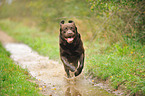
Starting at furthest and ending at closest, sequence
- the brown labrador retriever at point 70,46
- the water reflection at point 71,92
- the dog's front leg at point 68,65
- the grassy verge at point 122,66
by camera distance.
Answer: the dog's front leg at point 68,65 < the brown labrador retriever at point 70,46 < the water reflection at point 71,92 < the grassy verge at point 122,66

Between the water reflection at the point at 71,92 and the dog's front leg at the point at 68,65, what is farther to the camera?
the dog's front leg at the point at 68,65

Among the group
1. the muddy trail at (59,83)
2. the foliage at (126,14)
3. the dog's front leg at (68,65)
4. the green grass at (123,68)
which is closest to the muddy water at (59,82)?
the muddy trail at (59,83)

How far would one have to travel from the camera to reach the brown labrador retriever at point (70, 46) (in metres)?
5.00

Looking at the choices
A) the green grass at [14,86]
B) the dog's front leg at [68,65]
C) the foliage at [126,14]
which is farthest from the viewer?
the foliage at [126,14]

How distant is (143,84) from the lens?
4055mm

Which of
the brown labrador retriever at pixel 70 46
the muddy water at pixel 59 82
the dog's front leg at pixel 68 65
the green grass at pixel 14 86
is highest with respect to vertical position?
the brown labrador retriever at pixel 70 46

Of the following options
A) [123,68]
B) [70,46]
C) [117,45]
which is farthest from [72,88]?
[117,45]

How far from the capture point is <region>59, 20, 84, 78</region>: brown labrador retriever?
4996 mm

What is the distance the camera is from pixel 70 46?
5.22 metres

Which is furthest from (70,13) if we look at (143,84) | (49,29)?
(143,84)

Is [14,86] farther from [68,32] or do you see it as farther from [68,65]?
[68,32]

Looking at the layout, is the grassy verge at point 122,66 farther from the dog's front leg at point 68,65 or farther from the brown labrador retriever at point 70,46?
the dog's front leg at point 68,65

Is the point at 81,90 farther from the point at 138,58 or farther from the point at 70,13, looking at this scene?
the point at 70,13

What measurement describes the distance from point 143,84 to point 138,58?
2130 millimetres
